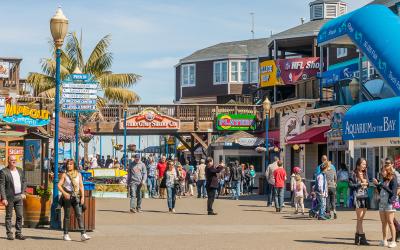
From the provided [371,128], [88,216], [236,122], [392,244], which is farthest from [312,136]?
[392,244]

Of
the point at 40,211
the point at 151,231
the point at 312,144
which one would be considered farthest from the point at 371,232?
the point at 312,144

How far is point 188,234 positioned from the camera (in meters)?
17.9

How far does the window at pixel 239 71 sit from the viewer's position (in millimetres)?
61688

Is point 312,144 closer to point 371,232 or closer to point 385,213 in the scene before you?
point 371,232

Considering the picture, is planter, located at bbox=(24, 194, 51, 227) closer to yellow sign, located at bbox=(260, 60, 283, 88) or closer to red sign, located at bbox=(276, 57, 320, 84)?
red sign, located at bbox=(276, 57, 320, 84)

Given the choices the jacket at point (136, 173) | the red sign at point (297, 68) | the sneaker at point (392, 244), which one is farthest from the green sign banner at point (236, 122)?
the sneaker at point (392, 244)

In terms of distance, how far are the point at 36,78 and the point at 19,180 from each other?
96.7 ft

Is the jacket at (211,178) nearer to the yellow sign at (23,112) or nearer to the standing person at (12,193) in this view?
the yellow sign at (23,112)

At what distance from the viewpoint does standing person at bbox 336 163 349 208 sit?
27.6 m

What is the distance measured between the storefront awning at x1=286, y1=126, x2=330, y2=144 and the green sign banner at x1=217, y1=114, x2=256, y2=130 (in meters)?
10.6

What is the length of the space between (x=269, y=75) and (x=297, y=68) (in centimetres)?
244

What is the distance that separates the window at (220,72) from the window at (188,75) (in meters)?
2.06

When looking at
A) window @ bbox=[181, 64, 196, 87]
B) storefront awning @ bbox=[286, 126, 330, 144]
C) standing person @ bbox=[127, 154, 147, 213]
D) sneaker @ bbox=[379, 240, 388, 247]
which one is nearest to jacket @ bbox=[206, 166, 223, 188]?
standing person @ bbox=[127, 154, 147, 213]

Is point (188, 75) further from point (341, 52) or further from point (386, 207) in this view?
point (386, 207)
